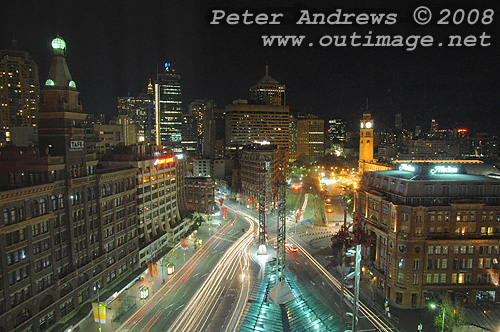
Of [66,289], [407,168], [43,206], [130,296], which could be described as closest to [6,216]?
[43,206]

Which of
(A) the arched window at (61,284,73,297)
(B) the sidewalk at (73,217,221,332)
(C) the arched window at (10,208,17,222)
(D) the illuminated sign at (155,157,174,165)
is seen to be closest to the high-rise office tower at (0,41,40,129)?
(D) the illuminated sign at (155,157,174,165)

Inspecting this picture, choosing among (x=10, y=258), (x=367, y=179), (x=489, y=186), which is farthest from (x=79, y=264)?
(x=489, y=186)

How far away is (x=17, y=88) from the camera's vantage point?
457 feet

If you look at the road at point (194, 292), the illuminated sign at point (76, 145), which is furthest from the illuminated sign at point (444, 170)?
the illuminated sign at point (76, 145)

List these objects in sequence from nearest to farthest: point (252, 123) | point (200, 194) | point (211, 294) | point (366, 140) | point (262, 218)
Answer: point (211, 294) → point (262, 218) → point (200, 194) → point (366, 140) → point (252, 123)

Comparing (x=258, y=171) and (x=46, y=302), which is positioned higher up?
(x=258, y=171)

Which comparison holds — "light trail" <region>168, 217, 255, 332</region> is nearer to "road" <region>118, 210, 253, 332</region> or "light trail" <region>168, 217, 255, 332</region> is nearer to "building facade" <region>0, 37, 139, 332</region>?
"road" <region>118, 210, 253, 332</region>

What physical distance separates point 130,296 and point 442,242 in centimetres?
4406

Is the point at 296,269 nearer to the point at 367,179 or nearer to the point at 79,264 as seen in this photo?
the point at 367,179

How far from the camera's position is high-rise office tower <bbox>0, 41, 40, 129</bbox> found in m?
136

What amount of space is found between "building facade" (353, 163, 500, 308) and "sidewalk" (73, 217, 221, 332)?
1378 inches

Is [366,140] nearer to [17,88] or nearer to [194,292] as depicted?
[194,292]

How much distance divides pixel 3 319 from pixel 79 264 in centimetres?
1098

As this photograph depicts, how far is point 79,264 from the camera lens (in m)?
40.0
